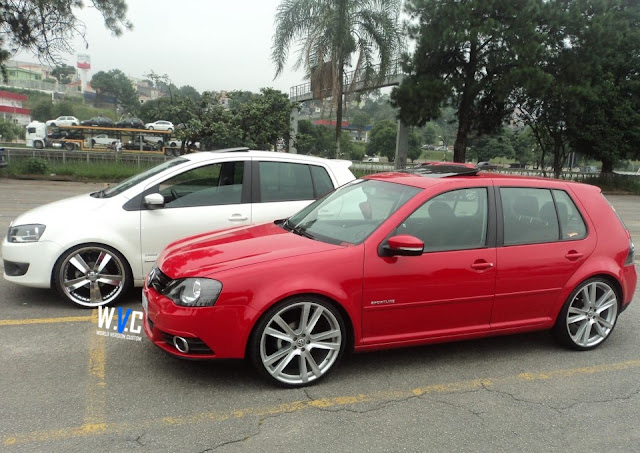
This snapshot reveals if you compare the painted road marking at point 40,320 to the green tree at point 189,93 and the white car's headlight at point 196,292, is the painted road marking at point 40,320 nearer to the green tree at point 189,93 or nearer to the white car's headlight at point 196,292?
the white car's headlight at point 196,292

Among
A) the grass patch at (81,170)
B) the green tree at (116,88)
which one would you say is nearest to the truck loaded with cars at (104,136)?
the grass patch at (81,170)

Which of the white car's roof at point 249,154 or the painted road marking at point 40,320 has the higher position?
the white car's roof at point 249,154

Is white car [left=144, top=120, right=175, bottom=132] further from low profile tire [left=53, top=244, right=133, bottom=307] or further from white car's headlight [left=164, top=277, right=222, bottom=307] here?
white car's headlight [left=164, top=277, right=222, bottom=307]

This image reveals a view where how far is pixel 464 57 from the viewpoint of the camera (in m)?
24.3

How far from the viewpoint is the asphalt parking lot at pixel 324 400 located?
9.47 feet

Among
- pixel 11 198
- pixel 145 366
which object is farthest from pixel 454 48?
pixel 145 366

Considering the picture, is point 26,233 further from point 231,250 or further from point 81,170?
point 81,170

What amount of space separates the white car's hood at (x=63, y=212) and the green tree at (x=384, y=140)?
66.6m

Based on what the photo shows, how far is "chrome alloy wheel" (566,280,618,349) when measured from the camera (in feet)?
14.1

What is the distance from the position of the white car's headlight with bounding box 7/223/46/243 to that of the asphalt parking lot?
75 cm

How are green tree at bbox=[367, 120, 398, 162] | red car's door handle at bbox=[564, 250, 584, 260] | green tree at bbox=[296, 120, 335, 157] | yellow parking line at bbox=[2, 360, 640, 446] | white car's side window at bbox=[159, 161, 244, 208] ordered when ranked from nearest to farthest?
yellow parking line at bbox=[2, 360, 640, 446] < red car's door handle at bbox=[564, 250, 584, 260] < white car's side window at bbox=[159, 161, 244, 208] < green tree at bbox=[296, 120, 335, 157] < green tree at bbox=[367, 120, 398, 162]

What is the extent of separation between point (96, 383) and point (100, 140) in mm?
46617

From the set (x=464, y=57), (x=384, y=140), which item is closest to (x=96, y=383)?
(x=464, y=57)

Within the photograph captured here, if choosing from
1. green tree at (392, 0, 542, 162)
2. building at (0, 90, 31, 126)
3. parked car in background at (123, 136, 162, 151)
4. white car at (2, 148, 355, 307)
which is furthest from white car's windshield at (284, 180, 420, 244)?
building at (0, 90, 31, 126)
